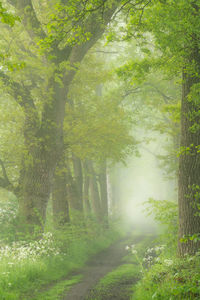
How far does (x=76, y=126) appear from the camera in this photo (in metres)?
15.1

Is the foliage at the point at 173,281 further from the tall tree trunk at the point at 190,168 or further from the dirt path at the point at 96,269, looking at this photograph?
the dirt path at the point at 96,269

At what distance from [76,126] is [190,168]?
795 cm

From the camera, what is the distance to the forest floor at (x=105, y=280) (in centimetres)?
762

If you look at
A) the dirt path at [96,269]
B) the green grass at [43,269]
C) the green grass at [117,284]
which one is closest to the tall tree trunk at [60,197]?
the green grass at [43,269]

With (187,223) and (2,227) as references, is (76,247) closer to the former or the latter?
(2,227)

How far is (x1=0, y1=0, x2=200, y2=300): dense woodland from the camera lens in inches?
290

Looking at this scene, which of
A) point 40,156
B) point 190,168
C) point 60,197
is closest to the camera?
point 190,168

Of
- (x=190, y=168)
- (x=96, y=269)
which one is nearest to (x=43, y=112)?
(x=96, y=269)

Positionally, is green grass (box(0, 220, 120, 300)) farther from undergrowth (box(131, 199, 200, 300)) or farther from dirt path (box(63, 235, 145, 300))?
undergrowth (box(131, 199, 200, 300))

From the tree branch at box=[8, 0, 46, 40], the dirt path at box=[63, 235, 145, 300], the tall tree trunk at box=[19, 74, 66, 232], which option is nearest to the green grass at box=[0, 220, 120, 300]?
the dirt path at box=[63, 235, 145, 300]

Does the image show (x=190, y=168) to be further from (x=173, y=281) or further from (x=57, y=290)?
(x=57, y=290)

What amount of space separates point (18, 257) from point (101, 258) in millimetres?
6521

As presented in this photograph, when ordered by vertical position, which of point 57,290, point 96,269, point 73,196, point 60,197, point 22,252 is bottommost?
point 96,269

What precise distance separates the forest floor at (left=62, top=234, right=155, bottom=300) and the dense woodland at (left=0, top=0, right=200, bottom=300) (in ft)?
1.29
